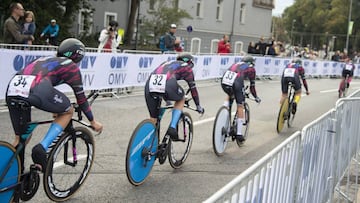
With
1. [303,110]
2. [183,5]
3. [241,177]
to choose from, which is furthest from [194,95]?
[183,5]

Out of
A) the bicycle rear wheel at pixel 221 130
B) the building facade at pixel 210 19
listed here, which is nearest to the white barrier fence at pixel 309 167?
the bicycle rear wheel at pixel 221 130

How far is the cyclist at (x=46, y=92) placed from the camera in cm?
477

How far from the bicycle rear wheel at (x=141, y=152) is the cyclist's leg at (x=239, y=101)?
8.25 feet

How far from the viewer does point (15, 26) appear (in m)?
12.6

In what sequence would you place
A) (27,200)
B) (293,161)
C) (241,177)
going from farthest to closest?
(27,200), (293,161), (241,177)

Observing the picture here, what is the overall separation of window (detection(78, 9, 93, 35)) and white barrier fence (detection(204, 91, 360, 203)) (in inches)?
944

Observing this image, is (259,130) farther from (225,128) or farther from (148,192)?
(148,192)

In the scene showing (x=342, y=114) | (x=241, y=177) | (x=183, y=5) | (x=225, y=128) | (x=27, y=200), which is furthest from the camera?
(x=183, y=5)

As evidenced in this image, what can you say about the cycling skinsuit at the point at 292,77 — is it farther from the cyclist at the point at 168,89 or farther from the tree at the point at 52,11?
the tree at the point at 52,11

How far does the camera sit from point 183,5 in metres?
40.7

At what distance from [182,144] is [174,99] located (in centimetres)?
98

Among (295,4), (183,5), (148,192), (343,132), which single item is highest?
(295,4)

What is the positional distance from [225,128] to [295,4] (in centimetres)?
11056

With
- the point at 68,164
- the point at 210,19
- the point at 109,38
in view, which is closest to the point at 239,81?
the point at 68,164
